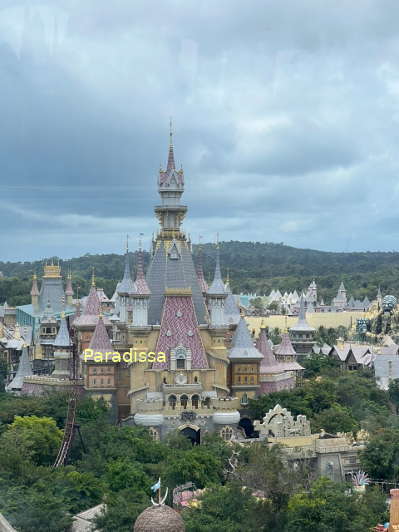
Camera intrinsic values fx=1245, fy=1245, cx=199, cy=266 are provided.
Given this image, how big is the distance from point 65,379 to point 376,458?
812 inches

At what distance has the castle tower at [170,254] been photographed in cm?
6456

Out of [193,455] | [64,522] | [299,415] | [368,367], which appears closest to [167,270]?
[299,415]

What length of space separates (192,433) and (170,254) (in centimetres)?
986

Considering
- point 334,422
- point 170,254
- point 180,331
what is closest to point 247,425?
point 334,422

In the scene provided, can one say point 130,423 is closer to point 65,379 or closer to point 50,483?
point 65,379

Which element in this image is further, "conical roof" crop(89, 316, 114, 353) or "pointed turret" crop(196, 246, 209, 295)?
"pointed turret" crop(196, 246, 209, 295)

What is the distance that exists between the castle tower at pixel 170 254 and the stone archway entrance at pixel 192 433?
5.92 metres

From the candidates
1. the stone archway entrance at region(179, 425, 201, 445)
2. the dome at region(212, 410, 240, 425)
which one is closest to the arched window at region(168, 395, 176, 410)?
the stone archway entrance at region(179, 425, 201, 445)

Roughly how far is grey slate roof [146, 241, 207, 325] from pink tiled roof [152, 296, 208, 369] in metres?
0.76

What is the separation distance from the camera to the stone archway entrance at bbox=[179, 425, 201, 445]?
60.6m

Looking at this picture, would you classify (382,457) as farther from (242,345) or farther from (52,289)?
(52,289)

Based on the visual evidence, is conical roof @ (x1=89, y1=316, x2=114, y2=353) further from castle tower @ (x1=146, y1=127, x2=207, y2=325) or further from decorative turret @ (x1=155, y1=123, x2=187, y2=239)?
decorative turret @ (x1=155, y1=123, x2=187, y2=239)

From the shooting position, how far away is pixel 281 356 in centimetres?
7462

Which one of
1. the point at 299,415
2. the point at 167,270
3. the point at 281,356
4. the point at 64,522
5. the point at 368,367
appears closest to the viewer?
the point at 64,522
